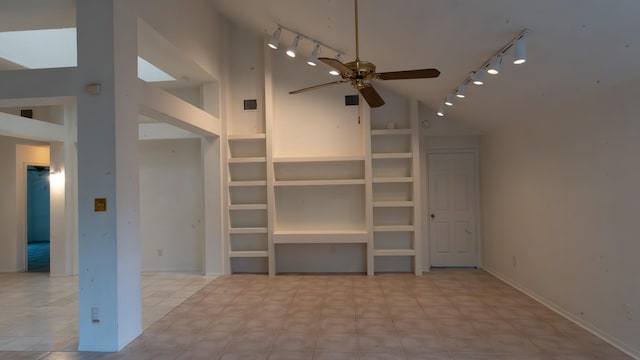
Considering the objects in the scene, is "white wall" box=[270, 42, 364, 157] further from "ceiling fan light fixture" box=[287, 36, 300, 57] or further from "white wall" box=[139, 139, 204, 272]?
"white wall" box=[139, 139, 204, 272]

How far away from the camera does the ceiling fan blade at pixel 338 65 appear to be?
2.68 m

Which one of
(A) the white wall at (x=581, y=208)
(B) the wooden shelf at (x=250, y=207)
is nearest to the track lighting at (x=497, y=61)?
(A) the white wall at (x=581, y=208)

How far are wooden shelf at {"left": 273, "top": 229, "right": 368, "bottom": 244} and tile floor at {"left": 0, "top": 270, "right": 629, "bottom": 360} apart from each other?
681 millimetres

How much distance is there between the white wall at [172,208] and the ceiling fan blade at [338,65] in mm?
4120

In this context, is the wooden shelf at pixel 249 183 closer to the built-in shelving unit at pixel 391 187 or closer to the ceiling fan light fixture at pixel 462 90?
the built-in shelving unit at pixel 391 187

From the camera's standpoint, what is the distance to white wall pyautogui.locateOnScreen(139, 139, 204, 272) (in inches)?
244

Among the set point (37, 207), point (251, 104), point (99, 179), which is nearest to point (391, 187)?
point (251, 104)

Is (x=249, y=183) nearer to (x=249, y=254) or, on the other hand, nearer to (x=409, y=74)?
(x=249, y=254)

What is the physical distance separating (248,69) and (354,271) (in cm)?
386

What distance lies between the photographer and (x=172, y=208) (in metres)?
6.23

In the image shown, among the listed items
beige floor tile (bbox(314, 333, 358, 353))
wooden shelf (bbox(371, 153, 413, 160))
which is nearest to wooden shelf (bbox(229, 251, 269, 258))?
wooden shelf (bbox(371, 153, 413, 160))

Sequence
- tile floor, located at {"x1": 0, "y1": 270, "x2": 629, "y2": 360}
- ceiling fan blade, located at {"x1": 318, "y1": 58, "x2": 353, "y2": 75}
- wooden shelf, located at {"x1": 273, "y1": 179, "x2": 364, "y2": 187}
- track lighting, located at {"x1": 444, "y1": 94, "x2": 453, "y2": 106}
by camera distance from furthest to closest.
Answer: wooden shelf, located at {"x1": 273, "y1": 179, "x2": 364, "y2": 187} → track lighting, located at {"x1": 444, "y1": 94, "x2": 453, "y2": 106} → tile floor, located at {"x1": 0, "y1": 270, "x2": 629, "y2": 360} → ceiling fan blade, located at {"x1": 318, "y1": 58, "x2": 353, "y2": 75}

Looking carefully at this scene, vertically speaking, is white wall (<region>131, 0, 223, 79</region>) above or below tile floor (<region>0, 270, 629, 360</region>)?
above

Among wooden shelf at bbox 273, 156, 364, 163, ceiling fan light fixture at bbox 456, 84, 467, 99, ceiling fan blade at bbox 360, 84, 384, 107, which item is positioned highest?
ceiling fan light fixture at bbox 456, 84, 467, 99
